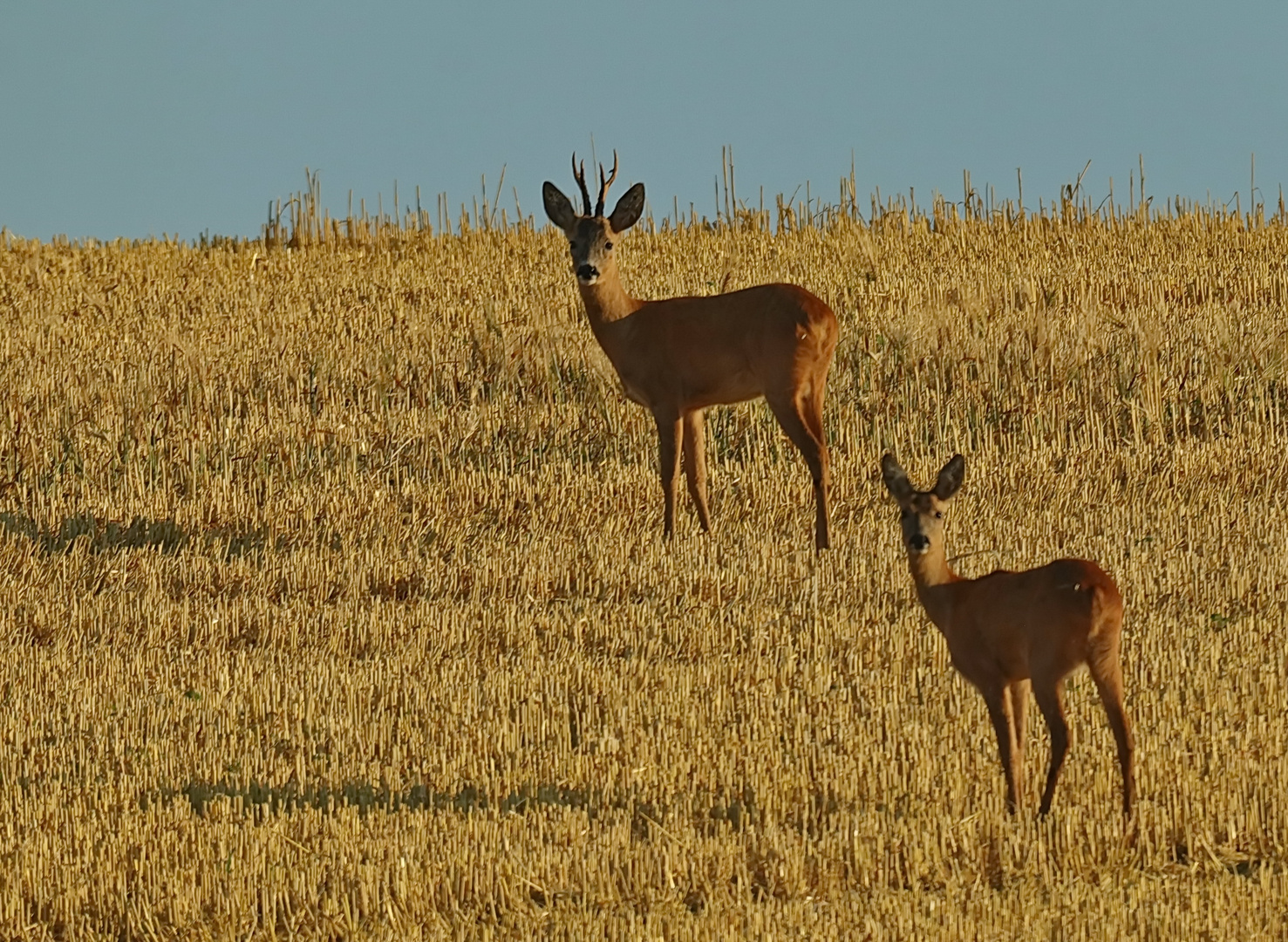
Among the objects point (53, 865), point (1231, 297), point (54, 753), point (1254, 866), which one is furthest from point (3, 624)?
point (1231, 297)

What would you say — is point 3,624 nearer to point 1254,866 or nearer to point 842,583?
point 842,583

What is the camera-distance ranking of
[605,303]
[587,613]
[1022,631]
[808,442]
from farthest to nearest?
[605,303], [808,442], [587,613], [1022,631]

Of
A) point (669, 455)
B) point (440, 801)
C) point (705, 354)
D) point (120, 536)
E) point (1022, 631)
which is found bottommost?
point (440, 801)

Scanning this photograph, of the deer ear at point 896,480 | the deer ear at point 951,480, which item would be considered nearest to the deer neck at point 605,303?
the deer ear at point 896,480

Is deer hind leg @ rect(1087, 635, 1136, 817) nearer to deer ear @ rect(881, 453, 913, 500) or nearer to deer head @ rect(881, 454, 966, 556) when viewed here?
deer head @ rect(881, 454, 966, 556)

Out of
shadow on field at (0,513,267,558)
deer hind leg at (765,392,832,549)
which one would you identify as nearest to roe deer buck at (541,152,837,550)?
deer hind leg at (765,392,832,549)

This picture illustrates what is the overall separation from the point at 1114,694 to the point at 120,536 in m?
8.20

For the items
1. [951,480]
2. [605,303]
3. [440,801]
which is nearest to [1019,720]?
[951,480]

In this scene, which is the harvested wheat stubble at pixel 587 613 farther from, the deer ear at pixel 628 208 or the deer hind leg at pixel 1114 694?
the deer ear at pixel 628 208

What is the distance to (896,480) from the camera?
730 centimetres

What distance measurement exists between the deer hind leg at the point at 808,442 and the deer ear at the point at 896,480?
4489 millimetres

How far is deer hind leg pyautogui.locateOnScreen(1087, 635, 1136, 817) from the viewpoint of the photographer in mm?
6312

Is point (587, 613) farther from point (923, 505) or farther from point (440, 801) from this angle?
point (923, 505)

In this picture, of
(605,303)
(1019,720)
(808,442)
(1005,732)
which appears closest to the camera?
(1005,732)
